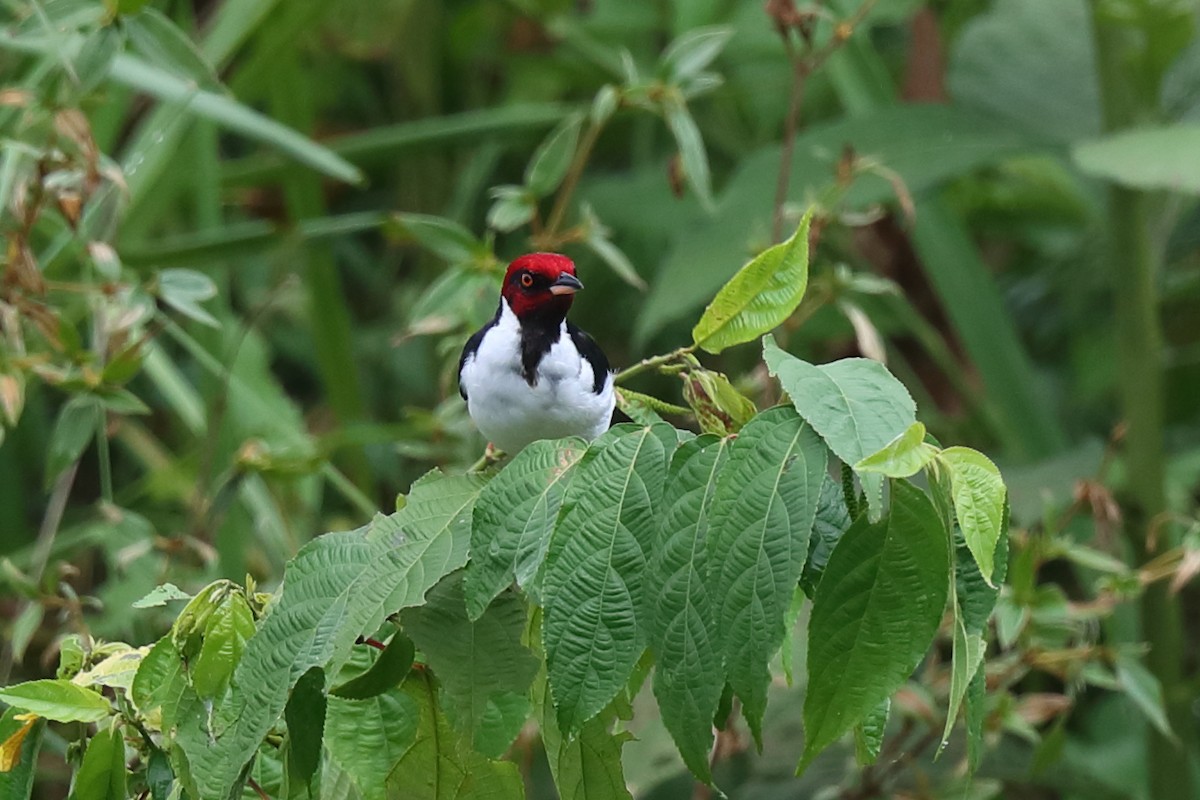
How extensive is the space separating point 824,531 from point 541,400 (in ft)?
1.81

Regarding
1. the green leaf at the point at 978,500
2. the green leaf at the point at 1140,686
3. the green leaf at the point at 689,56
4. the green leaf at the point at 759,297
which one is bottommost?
the green leaf at the point at 1140,686

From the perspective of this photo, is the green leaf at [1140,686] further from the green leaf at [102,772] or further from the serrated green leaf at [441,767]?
the green leaf at [102,772]

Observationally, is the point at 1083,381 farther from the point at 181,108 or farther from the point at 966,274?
the point at 181,108

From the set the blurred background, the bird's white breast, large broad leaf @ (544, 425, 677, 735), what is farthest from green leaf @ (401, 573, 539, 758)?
the blurred background

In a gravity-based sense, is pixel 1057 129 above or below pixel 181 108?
below

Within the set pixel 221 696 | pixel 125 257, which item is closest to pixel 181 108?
pixel 125 257

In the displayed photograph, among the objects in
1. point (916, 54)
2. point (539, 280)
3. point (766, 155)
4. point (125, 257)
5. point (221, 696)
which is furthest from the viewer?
point (916, 54)

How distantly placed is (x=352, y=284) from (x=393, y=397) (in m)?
0.55

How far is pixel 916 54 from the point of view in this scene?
3441mm

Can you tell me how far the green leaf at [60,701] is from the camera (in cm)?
96

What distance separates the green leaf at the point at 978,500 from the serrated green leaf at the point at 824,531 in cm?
10

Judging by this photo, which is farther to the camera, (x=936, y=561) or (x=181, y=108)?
(x=181, y=108)

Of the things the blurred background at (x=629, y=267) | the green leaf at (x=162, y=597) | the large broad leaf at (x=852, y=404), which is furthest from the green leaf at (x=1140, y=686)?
the green leaf at (x=162, y=597)

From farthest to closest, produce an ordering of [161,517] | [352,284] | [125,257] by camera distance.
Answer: [352,284]
[161,517]
[125,257]
